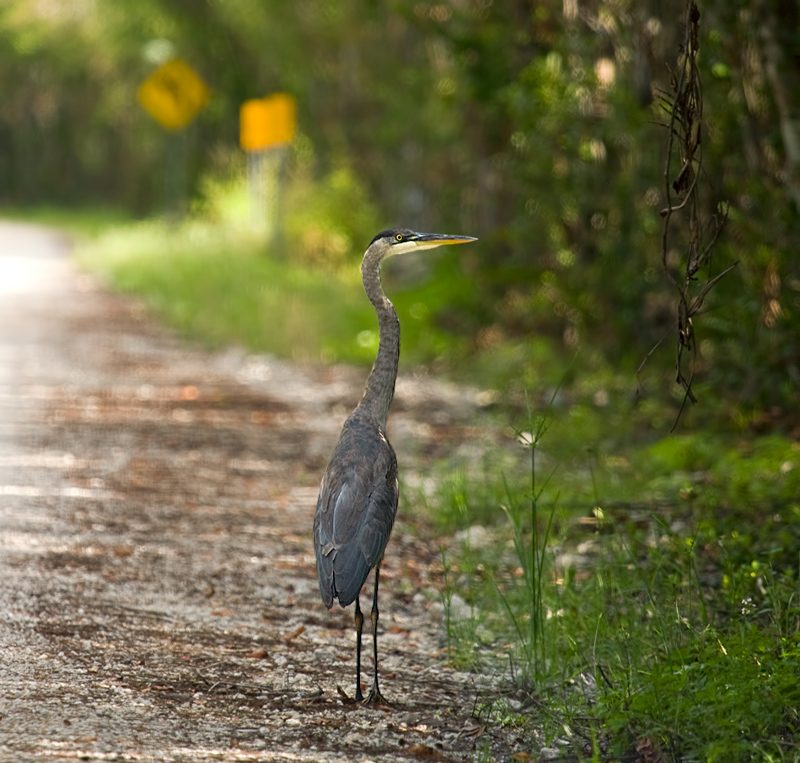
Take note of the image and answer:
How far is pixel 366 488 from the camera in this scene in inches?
199

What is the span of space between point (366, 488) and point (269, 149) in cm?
1931

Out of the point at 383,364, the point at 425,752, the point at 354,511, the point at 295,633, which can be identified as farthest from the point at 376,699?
the point at 383,364

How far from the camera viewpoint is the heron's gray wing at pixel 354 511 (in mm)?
4758

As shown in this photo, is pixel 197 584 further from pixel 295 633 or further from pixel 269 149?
pixel 269 149

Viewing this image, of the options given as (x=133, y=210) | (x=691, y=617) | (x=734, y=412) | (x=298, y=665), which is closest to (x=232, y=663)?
(x=298, y=665)

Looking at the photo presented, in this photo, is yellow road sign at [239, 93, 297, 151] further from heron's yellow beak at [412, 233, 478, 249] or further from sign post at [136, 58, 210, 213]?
heron's yellow beak at [412, 233, 478, 249]

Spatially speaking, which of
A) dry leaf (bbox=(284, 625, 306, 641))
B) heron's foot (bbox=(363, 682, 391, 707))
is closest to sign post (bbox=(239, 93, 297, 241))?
dry leaf (bbox=(284, 625, 306, 641))

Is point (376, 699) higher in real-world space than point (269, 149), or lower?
lower

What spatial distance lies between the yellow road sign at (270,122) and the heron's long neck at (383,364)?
16741 mm

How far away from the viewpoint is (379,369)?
5.48m

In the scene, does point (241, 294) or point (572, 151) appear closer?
point (572, 151)

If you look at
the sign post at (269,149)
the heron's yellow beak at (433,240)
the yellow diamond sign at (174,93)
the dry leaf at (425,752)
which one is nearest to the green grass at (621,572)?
the dry leaf at (425,752)

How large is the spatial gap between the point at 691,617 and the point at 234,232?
1935 centimetres

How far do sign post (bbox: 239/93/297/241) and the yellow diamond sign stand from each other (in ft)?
9.59
